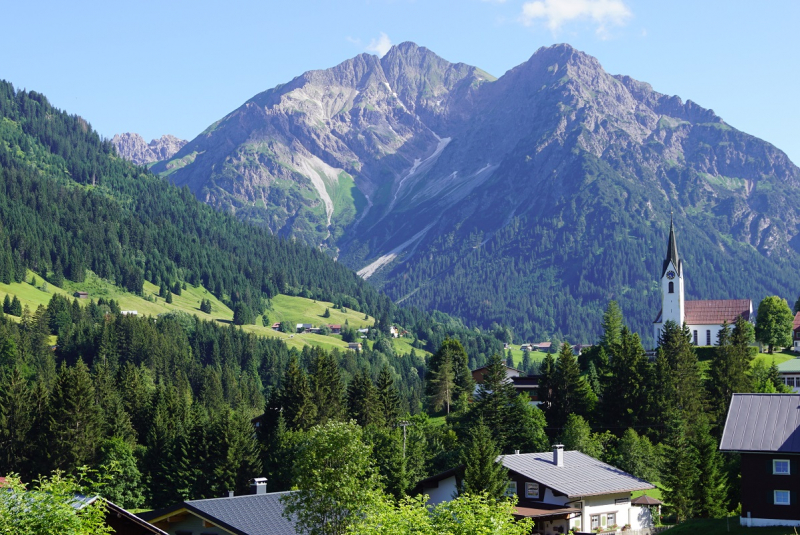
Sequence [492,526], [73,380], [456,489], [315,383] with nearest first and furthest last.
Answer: [492,526] → [456,489] → [73,380] → [315,383]

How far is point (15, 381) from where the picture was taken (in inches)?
4857

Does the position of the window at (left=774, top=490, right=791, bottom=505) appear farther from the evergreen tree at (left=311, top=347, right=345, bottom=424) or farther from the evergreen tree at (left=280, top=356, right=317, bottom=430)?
the evergreen tree at (left=280, top=356, right=317, bottom=430)

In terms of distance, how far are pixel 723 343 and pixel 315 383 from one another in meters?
53.4

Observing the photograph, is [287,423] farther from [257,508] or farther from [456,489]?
[257,508]

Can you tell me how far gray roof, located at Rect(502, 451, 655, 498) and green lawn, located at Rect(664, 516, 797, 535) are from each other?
9.16m

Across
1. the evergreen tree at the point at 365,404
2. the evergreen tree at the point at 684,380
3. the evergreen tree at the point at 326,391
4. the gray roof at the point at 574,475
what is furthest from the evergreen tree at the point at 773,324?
the gray roof at the point at 574,475

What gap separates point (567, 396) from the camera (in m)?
126

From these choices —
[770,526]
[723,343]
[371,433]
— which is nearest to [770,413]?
[770,526]

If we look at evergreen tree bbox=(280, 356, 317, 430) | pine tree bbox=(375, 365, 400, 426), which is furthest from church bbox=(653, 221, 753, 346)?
evergreen tree bbox=(280, 356, 317, 430)

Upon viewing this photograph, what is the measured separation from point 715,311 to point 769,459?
4263 inches

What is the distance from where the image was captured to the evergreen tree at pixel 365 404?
420 ft

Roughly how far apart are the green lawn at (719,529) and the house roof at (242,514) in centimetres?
2902

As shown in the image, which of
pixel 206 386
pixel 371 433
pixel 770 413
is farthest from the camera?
pixel 206 386

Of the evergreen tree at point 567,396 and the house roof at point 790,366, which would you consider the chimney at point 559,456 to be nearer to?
the evergreen tree at point 567,396
